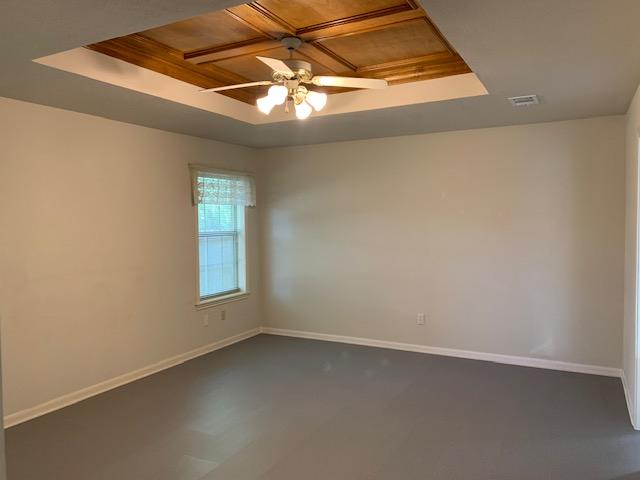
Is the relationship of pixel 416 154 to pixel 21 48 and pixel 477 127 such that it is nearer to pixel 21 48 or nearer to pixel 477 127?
pixel 477 127

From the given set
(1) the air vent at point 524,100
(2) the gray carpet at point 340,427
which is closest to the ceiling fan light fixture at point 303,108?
(1) the air vent at point 524,100

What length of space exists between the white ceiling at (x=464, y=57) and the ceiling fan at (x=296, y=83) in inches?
27.2

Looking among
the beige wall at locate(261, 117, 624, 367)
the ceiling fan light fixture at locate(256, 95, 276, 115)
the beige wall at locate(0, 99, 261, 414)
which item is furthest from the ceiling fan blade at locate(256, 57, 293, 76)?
the beige wall at locate(261, 117, 624, 367)

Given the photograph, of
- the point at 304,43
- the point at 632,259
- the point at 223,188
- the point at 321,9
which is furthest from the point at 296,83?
the point at 632,259

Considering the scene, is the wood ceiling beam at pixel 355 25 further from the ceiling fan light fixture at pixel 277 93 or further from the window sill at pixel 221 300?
the window sill at pixel 221 300

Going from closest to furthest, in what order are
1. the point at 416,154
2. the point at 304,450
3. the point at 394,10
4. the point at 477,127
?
the point at 394,10, the point at 304,450, the point at 477,127, the point at 416,154

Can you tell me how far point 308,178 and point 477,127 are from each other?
195 cm

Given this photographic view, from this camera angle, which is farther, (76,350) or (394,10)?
A: (76,350)

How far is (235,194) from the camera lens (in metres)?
5.47

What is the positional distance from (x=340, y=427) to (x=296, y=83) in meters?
2.28

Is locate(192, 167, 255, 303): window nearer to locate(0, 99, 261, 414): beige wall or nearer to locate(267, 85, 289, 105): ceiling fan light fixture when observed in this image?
locate(0, 99, 261, 414): beige wall

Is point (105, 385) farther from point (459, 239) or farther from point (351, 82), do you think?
point (459, 239)

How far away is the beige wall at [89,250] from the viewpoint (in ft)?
11.3

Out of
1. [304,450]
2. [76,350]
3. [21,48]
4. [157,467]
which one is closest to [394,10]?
[21,48]
